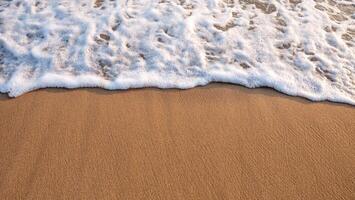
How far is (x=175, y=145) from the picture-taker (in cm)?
205

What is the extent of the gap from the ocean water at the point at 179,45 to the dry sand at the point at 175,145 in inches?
5.5

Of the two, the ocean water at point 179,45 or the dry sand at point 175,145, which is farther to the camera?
the ocean water at point 179,45

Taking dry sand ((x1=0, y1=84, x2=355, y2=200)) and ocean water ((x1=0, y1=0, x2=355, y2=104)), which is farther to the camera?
ocean water ((x1=0, y1=0, x2=355, y2=104))

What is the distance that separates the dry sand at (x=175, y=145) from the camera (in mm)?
1840

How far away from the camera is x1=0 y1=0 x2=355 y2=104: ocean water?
8.09 feet

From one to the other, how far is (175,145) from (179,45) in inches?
39.4

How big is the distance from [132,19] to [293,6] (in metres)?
1.51

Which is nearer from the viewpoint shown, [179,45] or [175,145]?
[175,145]

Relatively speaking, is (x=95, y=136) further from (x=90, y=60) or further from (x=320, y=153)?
(x=320, y=153)

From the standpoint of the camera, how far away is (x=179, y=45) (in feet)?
9.04

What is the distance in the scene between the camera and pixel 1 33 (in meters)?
2.91

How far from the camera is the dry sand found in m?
1.84

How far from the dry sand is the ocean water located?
0.14 m

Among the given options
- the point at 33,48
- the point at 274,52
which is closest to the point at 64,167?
the point at 33,48
